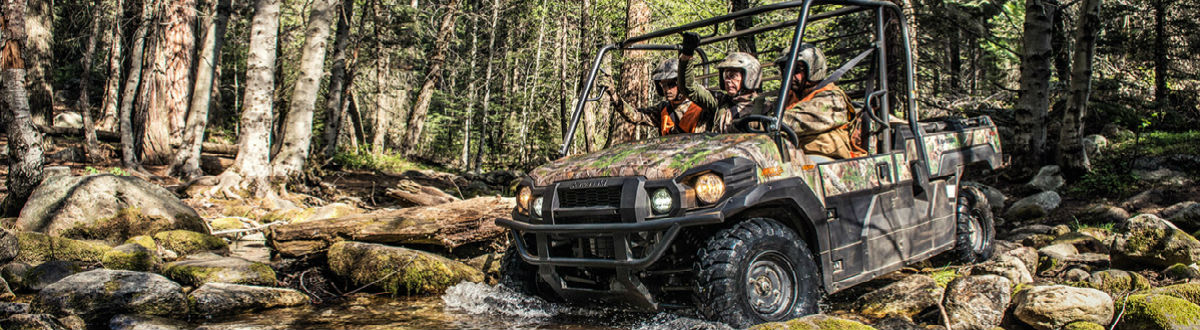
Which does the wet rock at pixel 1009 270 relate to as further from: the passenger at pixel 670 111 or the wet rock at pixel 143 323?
the wet rock at pixel 143 323

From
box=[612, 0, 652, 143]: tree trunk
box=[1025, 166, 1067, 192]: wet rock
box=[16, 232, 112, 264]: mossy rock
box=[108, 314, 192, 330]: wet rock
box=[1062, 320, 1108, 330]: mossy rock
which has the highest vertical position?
box=[612, 0, 652, 143]: tree trunk

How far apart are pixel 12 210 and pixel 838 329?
959 centimetres

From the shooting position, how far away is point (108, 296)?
5625 millimetres

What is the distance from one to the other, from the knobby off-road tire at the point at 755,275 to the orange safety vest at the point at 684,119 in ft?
6.87

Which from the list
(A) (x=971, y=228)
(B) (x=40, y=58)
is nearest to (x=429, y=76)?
(B) (x=40, y=58)

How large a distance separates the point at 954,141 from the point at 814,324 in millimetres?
3237

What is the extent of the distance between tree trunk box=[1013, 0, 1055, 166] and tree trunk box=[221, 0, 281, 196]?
11945mm

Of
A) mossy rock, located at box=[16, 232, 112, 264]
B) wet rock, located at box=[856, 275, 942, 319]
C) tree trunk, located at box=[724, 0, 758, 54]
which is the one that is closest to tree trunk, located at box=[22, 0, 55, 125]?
mossy rock, located at box=[16, 232, 112, 264]

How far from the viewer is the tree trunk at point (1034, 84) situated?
11930 millimetres

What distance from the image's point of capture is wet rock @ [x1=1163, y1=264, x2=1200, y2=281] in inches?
248

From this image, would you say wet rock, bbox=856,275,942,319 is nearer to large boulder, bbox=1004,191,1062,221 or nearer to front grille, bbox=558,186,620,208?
front grille, bbox=558,186,620,208

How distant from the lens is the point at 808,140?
18.9 ft

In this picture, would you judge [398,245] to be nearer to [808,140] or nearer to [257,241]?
[257,241]

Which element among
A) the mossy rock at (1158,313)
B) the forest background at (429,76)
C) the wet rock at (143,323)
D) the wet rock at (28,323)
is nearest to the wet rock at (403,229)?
the wet rock at (143,323)
